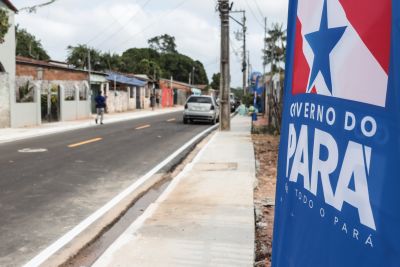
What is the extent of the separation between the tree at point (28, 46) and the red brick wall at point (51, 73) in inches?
1025

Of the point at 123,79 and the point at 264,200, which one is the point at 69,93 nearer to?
the point at 123,79

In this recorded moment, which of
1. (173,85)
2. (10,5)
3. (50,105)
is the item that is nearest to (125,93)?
(50,105)

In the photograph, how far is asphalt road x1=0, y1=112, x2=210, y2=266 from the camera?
577 centimetres

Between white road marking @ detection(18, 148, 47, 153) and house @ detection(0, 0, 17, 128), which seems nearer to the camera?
white road marking @ detection(18, 148, 47, 153)

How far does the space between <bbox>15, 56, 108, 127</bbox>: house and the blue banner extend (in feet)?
72.3

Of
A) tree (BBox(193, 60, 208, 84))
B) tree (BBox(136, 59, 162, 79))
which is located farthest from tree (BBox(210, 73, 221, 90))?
tree (BBox(136, 59, 162, 79))

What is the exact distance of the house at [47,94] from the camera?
936 inches

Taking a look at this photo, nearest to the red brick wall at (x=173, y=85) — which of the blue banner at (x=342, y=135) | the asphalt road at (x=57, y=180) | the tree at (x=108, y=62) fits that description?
the tree at (x=108, y=62)

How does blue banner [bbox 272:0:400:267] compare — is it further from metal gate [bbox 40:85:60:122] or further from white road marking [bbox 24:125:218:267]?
Result: metal gate [bbox 40:85:60:122]

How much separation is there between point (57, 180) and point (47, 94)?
1913 cm

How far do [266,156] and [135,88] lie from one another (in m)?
40.7

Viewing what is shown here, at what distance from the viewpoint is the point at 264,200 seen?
734 centimetres

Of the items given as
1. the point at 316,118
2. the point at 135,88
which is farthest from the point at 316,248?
the point at 135,88

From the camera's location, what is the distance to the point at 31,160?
37.7 feet
